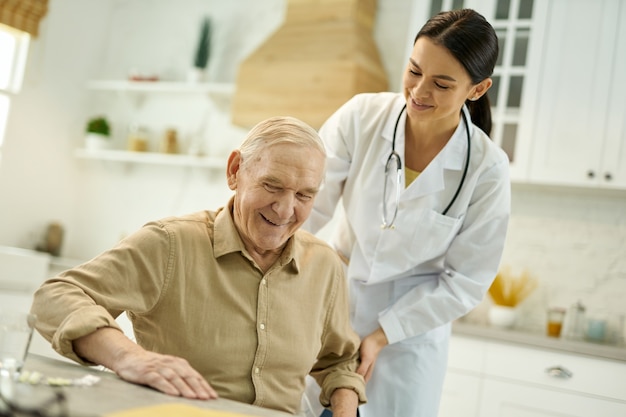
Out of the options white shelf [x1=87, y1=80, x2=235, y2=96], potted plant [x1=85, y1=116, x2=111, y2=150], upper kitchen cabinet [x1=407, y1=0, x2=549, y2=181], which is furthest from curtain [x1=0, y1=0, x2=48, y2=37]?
upper kitchen cabinet [x1=407, y1=0, x2=549, y2=181]

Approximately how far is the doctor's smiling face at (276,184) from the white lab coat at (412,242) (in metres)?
0.51

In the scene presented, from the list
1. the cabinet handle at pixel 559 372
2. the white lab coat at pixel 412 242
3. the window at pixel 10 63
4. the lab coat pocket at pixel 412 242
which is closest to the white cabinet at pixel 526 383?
the cabinet handle at pixel 559 372

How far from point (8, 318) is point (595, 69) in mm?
3091

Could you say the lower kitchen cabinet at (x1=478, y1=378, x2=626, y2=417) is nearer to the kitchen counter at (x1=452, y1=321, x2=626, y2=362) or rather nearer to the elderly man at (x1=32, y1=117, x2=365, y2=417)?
the kitchen counter at (x1=452, y1=321, x2=626, y2=362)

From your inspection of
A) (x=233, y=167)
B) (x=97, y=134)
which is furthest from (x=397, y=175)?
(x=97, y=134)

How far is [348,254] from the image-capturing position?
6.89 feet

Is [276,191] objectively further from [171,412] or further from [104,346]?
[171,412]

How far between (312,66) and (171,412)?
3.16 m

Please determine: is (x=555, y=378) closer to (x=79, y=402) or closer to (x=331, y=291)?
(x=331, y=291)

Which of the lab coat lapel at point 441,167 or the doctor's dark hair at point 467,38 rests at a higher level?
the doctor's dark hair at point 467,38

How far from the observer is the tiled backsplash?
3.70 meters

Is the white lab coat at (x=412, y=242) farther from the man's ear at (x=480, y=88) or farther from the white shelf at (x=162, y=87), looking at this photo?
the white shelf at (x=162, y=87)

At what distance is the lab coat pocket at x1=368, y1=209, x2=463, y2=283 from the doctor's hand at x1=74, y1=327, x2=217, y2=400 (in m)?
0.86

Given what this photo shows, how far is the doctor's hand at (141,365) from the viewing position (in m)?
1.17
